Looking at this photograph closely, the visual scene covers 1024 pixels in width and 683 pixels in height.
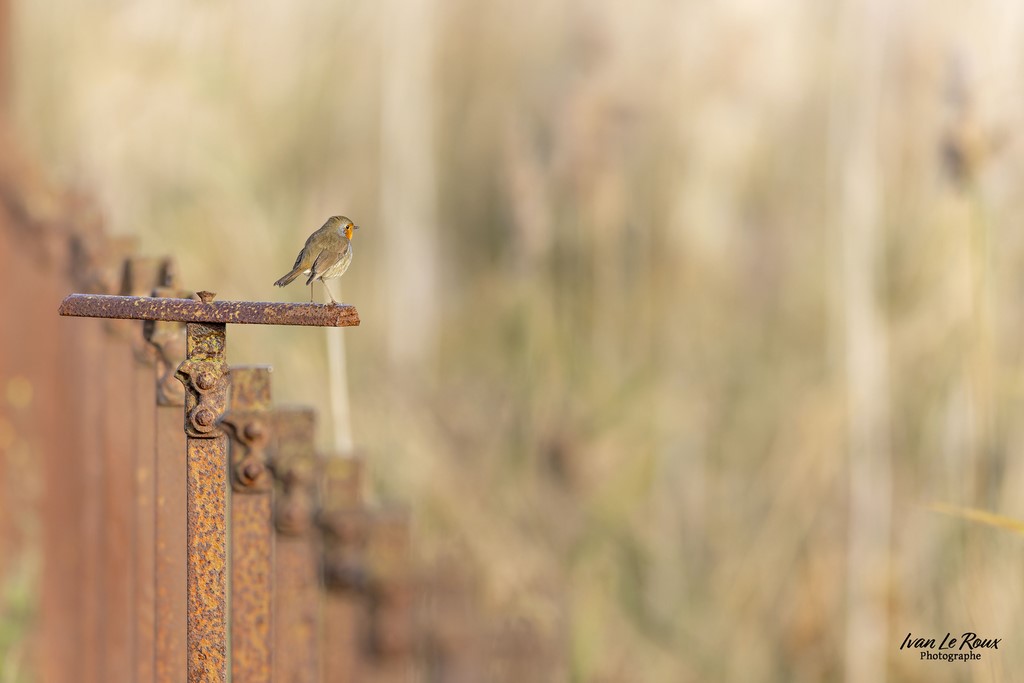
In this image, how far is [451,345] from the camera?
11.5 feet

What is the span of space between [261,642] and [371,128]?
102 inches

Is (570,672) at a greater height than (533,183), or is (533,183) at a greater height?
(533,183)

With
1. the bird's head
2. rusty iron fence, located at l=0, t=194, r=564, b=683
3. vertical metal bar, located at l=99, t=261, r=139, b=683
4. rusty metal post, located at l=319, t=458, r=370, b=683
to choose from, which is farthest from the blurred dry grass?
the bird's head

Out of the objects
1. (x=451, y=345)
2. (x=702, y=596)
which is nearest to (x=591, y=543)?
(x=702, y=596)

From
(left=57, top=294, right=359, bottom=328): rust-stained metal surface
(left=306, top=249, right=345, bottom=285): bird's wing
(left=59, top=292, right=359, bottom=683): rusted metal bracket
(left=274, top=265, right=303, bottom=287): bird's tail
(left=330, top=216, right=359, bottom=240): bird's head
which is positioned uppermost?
(left=330, top=216, right=359, bottom=240): bird's head

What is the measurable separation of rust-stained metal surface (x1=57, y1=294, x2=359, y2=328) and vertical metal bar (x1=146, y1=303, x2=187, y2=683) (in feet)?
1.02

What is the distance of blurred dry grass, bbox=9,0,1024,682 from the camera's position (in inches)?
111

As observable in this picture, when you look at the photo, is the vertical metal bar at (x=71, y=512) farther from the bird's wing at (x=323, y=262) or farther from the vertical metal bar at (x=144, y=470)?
the bird's wing at (x=323, y=262)

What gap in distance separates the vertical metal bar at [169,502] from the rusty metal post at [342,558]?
0.46m

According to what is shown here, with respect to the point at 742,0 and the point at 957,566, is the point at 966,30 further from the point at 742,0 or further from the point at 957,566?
the point at 957,566

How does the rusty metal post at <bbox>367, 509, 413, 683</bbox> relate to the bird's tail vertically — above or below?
below

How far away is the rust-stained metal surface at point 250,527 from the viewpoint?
129 cm

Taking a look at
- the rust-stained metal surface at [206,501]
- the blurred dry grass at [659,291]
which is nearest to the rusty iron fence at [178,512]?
the rust-stained metal surface at [206,501]

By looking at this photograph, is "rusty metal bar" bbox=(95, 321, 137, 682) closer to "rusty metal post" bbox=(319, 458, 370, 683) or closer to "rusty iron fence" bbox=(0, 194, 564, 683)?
"rusty iron fence" bbox=(0, 194, 564, 683)
